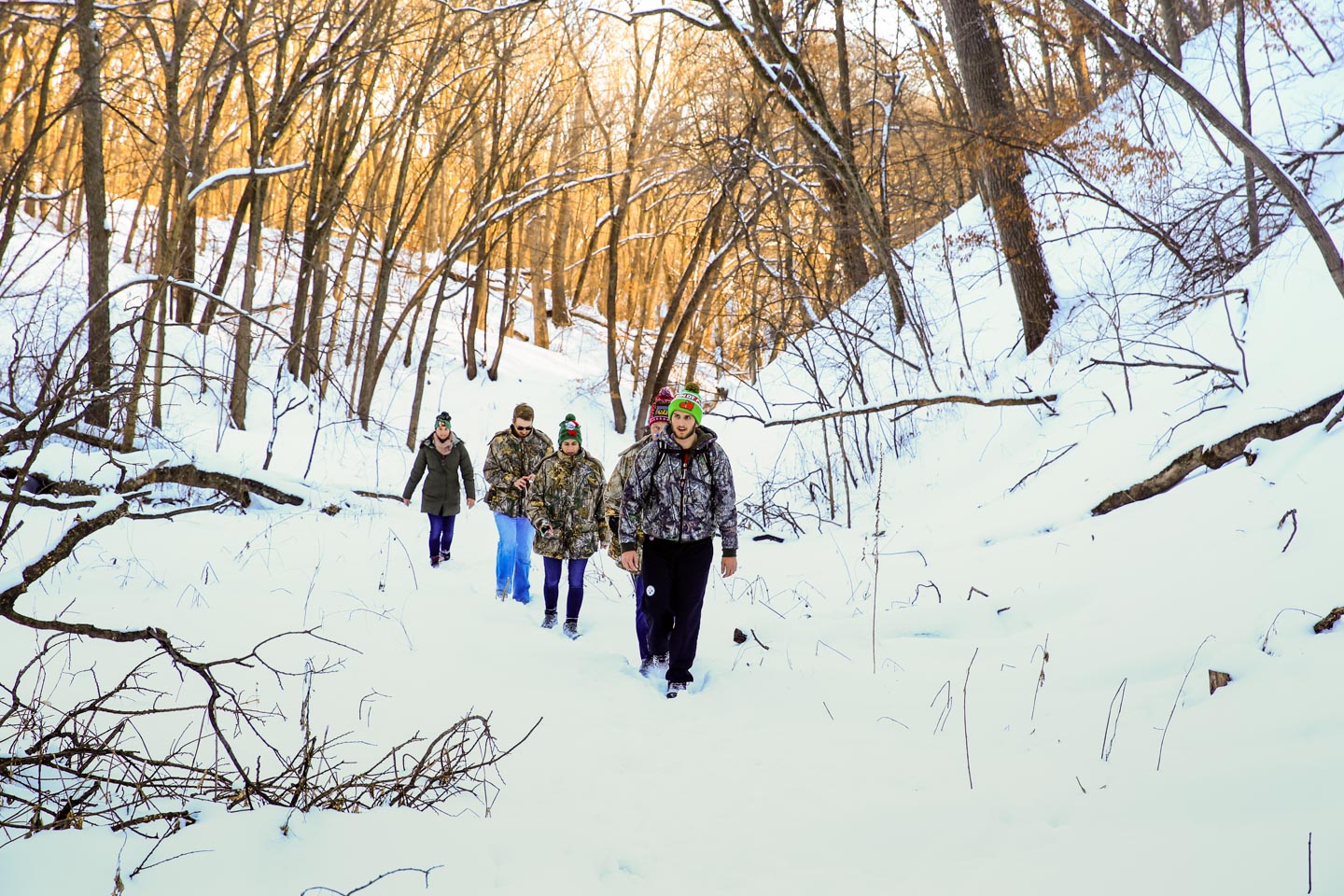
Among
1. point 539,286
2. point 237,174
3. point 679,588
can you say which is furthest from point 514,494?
point 539,286

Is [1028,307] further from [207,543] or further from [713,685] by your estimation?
[207,543]

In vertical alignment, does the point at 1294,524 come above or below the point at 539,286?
below

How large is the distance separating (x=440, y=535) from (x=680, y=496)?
4.30m

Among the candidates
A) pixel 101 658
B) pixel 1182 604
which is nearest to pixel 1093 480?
pixel 1182 604

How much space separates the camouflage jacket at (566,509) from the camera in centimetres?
598

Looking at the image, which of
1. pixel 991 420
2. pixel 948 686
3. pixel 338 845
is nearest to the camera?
pixel 338 845

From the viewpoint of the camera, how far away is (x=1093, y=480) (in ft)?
22.1

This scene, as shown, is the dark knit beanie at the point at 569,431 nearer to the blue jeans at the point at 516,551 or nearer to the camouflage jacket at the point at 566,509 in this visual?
the camouflage jacket at the point at 566,509

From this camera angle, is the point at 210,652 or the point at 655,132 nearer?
the point at 210,652

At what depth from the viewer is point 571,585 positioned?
19.6 feet

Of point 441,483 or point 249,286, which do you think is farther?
point 249,286

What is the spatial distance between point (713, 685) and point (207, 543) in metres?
5.36

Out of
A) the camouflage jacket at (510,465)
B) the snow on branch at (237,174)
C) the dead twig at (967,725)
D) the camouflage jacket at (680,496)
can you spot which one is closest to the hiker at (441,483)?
the camouflage jacket at (510,465)

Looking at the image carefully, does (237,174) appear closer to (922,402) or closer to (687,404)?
(687,404)
